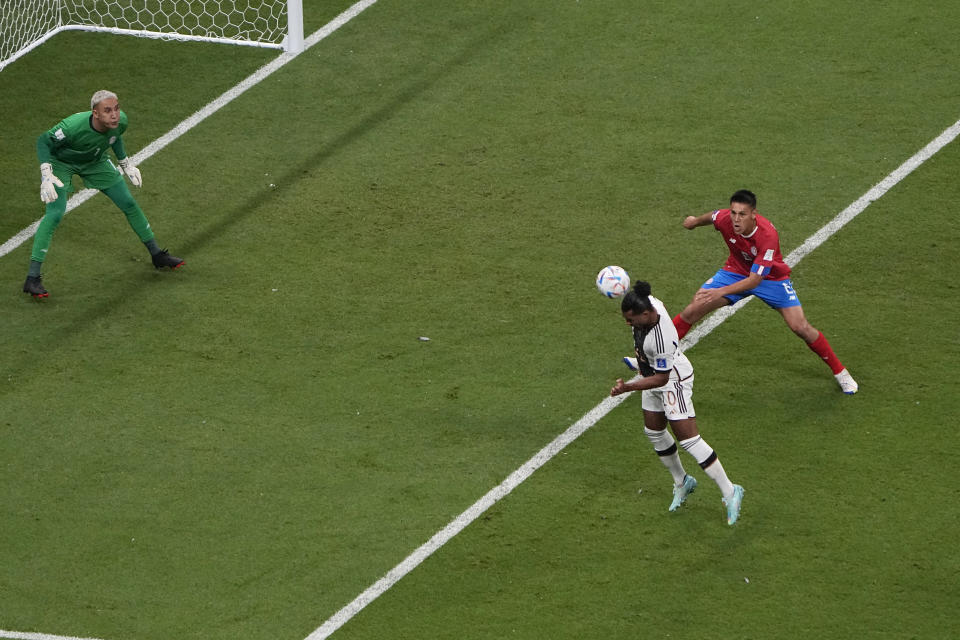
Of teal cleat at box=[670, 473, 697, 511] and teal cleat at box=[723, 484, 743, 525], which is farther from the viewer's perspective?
teal cleat at box=[670, 473, 697, 511]

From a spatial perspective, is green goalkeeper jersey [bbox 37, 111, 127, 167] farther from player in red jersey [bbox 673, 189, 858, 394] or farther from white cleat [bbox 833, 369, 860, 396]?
white cleat [bbox 833, 369, 860, 396]

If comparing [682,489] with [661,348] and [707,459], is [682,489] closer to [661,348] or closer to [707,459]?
[707,459]

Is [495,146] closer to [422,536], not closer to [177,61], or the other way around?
[177,61]

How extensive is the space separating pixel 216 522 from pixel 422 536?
151 cm

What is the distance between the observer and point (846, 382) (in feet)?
40.2

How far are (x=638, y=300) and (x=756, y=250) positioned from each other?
2223mm

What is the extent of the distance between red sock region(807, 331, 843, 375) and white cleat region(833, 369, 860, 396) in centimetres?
4

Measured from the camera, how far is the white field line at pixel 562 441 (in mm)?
10312

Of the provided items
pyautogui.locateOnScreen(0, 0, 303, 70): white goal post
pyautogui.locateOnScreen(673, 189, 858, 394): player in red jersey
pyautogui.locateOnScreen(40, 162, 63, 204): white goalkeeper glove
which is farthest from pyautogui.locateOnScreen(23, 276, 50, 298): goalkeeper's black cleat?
pyautogui.locateOnScreen(673, 189, 858, 394): player in red jersey

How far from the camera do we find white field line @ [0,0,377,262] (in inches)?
586

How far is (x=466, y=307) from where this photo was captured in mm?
13562

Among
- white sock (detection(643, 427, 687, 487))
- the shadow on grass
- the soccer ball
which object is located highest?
the soccer ball

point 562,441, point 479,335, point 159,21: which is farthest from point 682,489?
point 159,21

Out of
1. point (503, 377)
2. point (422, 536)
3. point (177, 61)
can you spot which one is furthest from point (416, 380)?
point (177, 61)
